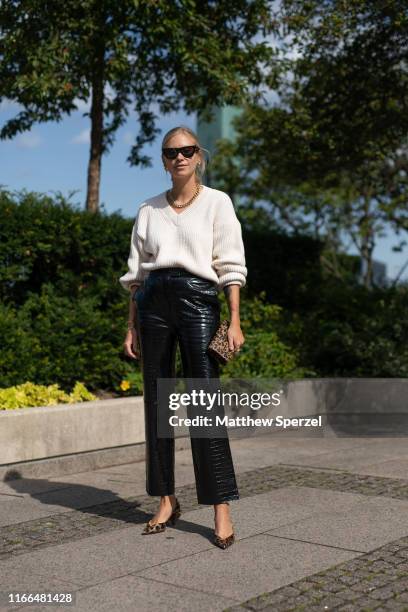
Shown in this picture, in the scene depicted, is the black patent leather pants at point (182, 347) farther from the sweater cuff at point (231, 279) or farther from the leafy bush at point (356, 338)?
the leafy bush at point (356, 338)

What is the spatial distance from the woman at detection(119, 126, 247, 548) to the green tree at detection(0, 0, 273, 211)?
5.76 meters

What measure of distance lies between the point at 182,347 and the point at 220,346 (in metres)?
0.23

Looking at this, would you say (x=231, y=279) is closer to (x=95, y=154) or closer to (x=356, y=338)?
(x=356, y=338)

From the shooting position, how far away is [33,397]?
756 cm

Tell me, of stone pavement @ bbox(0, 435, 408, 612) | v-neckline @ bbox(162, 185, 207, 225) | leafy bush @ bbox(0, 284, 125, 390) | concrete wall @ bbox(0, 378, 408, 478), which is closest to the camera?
stone pavement @ bbox(0, 435, 408, 612)

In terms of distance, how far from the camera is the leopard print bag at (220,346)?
472 cm

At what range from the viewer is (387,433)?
9289mm

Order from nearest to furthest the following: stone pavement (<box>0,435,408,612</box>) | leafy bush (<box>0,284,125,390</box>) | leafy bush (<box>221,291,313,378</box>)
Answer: stone pavement (<box>0,435,408,612</box>)
leafy bush (<box>0,284,125,390</box>)
leafy bush (<box>221,291,313,378</box>)

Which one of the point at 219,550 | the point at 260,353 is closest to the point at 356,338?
the point at 260,353

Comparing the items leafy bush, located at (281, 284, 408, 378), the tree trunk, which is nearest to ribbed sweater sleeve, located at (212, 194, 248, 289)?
leafy bush, located at (281, 284, 408, 378)

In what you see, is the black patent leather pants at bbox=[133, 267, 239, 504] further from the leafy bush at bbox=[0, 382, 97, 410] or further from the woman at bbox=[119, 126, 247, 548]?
the leafy bush at bbox=[0, 382, 97, 410]

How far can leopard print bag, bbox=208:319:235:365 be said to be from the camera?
472 cm

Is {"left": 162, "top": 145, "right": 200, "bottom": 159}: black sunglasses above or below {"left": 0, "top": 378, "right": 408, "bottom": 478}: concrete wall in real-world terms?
above

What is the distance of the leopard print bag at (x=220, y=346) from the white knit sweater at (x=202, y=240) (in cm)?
27
